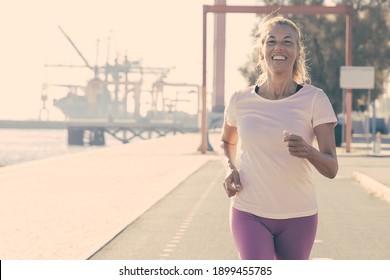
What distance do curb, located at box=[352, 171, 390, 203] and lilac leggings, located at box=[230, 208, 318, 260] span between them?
14823 millimetres

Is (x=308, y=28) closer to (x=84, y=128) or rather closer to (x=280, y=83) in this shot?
(x=280, y=83)

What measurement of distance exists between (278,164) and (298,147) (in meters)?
0.34

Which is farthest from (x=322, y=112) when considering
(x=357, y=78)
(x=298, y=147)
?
(x=357, y=78)

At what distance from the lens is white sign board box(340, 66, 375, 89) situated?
46.8 m

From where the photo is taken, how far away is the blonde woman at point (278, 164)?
15.6ft

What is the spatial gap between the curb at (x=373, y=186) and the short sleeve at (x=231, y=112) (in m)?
14.7

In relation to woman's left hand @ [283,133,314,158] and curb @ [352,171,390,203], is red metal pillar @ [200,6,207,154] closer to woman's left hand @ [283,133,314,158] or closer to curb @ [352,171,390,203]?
curb @ [352,171,390,203]

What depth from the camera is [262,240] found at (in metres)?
4.78

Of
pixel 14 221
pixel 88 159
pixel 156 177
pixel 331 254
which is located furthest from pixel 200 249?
pixel 88 159

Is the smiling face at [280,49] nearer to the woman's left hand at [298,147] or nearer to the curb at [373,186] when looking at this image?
the woman's left hand at [298,147]

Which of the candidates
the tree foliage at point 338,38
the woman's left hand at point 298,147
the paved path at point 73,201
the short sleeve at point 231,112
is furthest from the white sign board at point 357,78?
the woman's left hand at point 298,147

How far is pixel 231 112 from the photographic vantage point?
502cm

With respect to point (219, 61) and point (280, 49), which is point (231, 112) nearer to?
point (280, 49)
